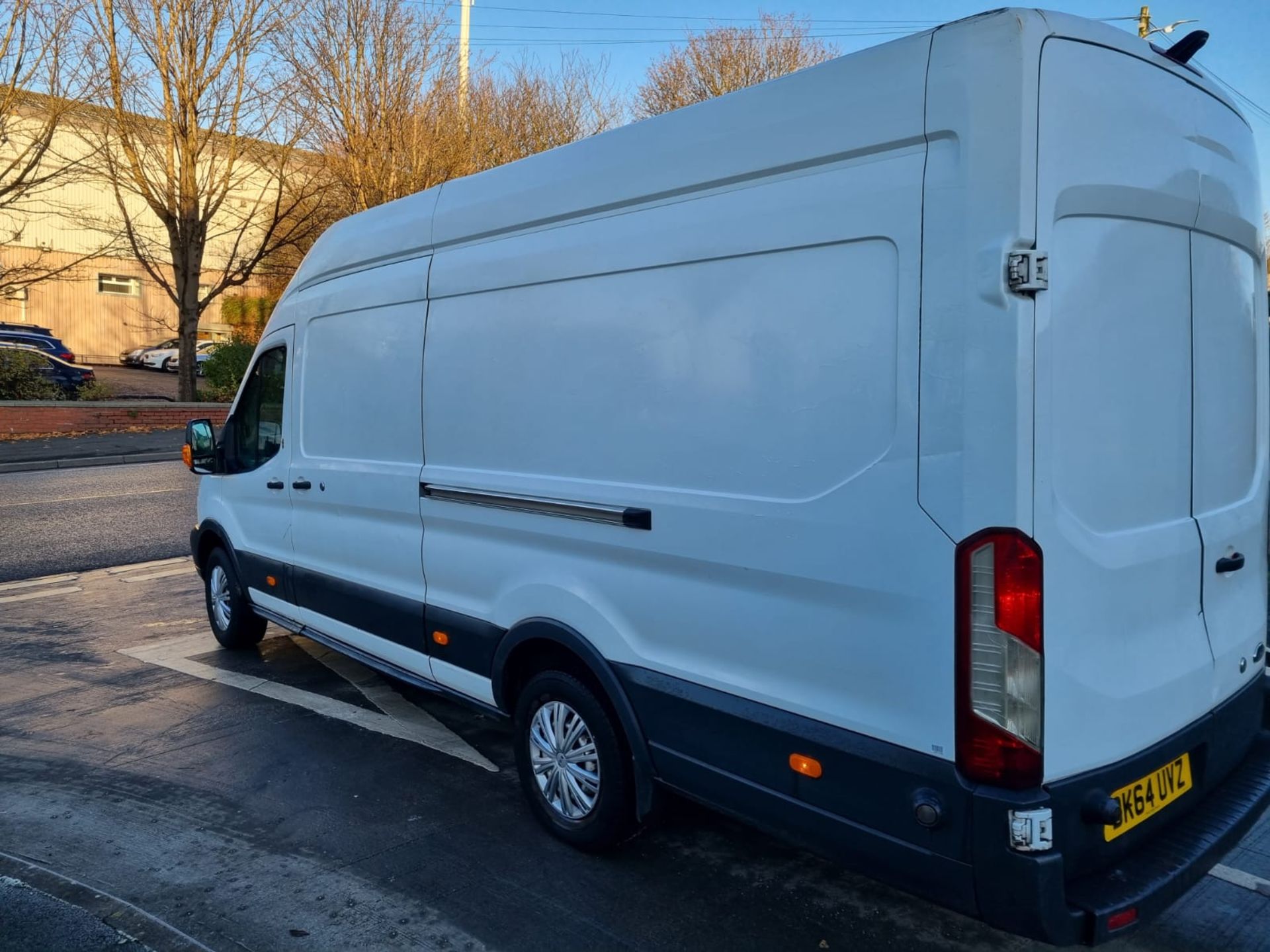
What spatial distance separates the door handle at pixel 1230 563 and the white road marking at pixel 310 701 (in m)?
3.03

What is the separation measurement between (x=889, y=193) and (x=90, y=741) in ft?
14.8

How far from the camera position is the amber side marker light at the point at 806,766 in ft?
9.18

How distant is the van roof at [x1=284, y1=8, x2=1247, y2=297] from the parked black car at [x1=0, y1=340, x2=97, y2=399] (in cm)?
2162

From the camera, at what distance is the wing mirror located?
6316mm

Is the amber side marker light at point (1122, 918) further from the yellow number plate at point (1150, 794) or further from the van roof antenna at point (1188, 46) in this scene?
the van roof antenna at point (1188, 46)

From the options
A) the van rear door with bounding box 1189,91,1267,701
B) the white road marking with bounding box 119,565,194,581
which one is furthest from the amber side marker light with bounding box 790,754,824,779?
the white road marking with bounding box 119,565,194,581

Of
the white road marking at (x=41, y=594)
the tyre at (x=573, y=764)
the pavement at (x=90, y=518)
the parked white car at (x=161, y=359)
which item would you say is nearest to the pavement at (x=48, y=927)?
the tyre at (x=573, y=764)

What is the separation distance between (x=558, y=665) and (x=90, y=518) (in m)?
9.60

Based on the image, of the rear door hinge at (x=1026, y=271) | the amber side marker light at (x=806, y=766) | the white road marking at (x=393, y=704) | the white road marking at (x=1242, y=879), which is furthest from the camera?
the white road marking at (x=393, y=704)

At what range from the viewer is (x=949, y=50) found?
8.24 ft

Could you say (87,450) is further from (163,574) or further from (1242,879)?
(1242,879)

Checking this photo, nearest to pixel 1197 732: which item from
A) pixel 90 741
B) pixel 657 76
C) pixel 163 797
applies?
pixel 163 797

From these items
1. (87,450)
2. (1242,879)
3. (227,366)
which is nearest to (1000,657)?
(1242,879)

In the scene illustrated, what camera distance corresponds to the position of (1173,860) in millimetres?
2742
